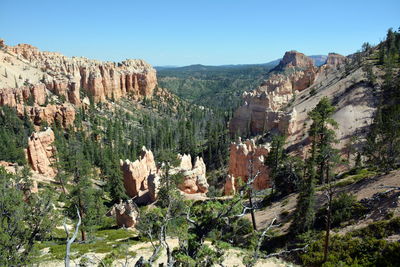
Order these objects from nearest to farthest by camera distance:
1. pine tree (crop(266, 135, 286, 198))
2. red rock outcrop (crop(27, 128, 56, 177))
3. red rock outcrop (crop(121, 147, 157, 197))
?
1. pine tree (crop(266, 135, 286, 198))
2. red rock outcrop (crop(121, 147, 157, 197))
3. red rock outcrop (crop(27, 128, 56, 177))

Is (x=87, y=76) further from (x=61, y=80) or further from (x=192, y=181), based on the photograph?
(x=192, y=181)

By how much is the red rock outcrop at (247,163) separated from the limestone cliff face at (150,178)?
6055 millimetres

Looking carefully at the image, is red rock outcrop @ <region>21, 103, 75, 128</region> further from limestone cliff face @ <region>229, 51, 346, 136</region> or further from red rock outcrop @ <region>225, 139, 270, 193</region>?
red rock outcrop @ <region>225, 139, 270, 193</region>

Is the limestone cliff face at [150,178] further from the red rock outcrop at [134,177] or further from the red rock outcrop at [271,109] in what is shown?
the red rock outcrop at [271,109]

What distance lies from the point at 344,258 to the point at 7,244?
21.9m

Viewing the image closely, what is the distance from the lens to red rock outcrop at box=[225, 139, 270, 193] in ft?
163

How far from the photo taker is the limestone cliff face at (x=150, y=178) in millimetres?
43662

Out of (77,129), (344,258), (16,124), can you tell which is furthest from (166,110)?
(344,258)

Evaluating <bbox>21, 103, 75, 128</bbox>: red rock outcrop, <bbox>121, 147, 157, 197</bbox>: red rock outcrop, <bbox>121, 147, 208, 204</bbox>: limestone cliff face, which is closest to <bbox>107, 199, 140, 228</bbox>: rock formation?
<bbox>121, 147, 208, 204</bbox>: limestone cliff face

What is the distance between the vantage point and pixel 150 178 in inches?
1722

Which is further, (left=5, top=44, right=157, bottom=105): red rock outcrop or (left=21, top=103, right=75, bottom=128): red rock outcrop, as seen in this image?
(left=5, top=44, right=157, bottom=105): red rock outcrop

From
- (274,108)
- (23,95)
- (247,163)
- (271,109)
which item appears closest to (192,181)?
(247,163)

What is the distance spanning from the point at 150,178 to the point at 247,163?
19589 mm

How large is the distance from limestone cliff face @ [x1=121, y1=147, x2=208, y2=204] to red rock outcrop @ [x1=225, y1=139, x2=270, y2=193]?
19.9 feet
